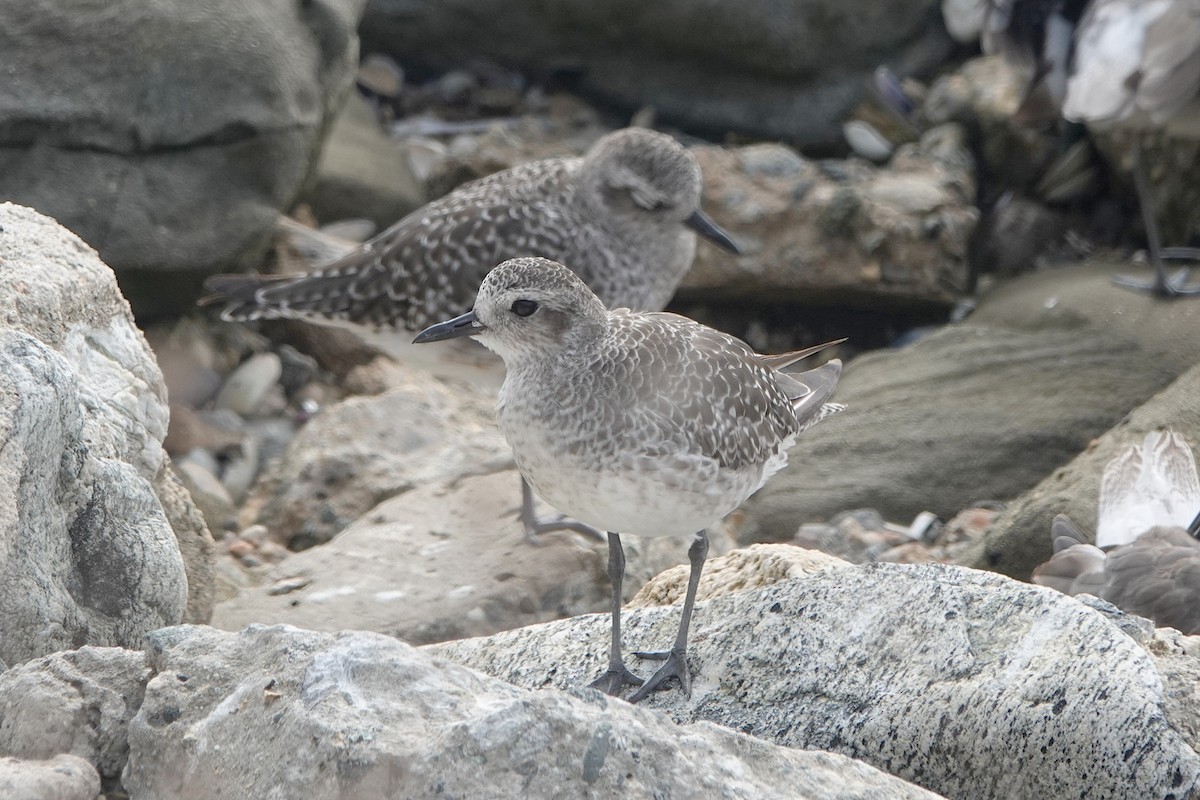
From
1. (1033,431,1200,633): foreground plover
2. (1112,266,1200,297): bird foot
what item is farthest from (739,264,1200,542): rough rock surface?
(1033,431,1200,633): foreground plover

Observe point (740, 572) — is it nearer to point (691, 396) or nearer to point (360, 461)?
point (691, 396)

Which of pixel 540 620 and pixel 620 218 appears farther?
pixel 620 218

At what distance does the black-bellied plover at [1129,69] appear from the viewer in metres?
7.63

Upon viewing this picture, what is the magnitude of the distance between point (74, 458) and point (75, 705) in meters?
0.78

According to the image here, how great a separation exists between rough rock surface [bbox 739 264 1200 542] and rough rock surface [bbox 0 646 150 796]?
4053 mm

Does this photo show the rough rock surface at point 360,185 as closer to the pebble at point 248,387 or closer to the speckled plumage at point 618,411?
the pebble at point 248,387

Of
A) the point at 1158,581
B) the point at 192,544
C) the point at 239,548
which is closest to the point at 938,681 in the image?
the point at 1158,581

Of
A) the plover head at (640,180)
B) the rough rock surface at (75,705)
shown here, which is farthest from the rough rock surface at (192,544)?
the plover head at (640,180)

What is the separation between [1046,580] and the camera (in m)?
5.42

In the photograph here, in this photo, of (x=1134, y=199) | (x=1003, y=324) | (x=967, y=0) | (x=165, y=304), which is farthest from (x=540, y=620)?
(x=967, y=0)

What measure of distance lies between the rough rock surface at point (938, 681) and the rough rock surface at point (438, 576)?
1.13 metres

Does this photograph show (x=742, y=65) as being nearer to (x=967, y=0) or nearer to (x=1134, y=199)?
(x=967, y=0)

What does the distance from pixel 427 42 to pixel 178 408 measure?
190 inches

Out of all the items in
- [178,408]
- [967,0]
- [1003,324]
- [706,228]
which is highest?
[967,0]
